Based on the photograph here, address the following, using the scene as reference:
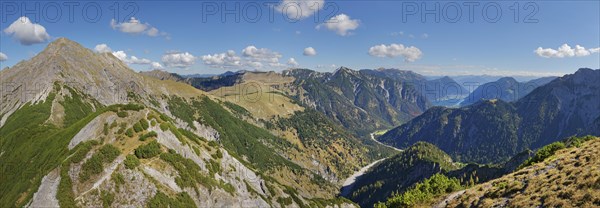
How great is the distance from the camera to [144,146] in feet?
436

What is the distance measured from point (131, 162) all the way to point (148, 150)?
1056 cm

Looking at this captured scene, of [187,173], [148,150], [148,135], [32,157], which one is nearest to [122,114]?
[148,135]

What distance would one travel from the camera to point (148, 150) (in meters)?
132

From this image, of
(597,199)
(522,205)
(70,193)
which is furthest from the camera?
(70,193)

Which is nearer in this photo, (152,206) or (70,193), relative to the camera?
(70,193)

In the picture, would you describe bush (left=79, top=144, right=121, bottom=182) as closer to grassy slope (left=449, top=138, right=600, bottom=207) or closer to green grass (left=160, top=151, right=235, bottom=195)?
green grass (left=160, top=151, right=235, bottom=195)

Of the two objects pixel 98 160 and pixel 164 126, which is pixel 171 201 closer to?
pixel 98 160

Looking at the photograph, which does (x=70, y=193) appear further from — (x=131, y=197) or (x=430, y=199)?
(x=430, y=199)

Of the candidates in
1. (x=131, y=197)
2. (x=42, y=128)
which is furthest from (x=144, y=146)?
(x=42, y=128)

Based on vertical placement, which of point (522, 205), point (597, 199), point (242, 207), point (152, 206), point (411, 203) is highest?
point (597, 199)

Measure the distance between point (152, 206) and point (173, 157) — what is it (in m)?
24.6

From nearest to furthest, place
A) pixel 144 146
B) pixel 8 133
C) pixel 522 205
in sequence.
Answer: pixel 522 205 → pixel 144 146 → pixel 8 133

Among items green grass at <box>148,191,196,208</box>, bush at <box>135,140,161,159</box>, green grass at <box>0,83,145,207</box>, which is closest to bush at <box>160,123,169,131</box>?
bush at <box>135,140,161,159</box>

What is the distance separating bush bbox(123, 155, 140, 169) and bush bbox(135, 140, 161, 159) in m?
4.21
